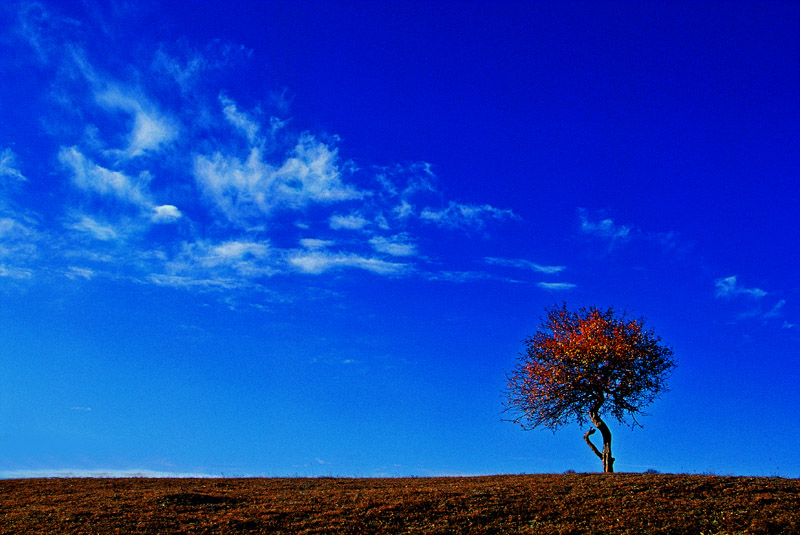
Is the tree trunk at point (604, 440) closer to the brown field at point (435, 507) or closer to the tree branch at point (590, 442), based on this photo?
the tree branch at point (590, 442)

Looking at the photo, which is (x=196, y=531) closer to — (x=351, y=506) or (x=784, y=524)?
(x=351, y=506)

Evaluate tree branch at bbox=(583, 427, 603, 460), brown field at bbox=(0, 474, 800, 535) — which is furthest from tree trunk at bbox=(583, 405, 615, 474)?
brown field at bbox=(0, 474, 800, 535)

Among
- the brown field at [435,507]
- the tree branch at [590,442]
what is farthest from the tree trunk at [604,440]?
the brown field at [435,507]

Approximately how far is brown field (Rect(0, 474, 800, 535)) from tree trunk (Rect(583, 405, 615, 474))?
19.1 ft

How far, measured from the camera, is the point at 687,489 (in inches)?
1313

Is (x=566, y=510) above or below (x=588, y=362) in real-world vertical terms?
below

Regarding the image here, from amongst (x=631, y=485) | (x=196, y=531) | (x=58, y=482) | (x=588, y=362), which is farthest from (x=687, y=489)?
(x=58, y=482)

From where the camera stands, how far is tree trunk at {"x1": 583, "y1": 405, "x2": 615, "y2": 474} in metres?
45.3

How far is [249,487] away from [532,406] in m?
22.1

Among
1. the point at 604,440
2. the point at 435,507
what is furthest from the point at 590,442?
the point at 435,507

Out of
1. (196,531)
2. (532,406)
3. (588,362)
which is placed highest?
(588,362)

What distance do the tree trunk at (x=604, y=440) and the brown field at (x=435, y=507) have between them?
5.81 metres

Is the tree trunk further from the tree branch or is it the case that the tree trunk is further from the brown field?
the brown field

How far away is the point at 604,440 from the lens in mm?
46188
